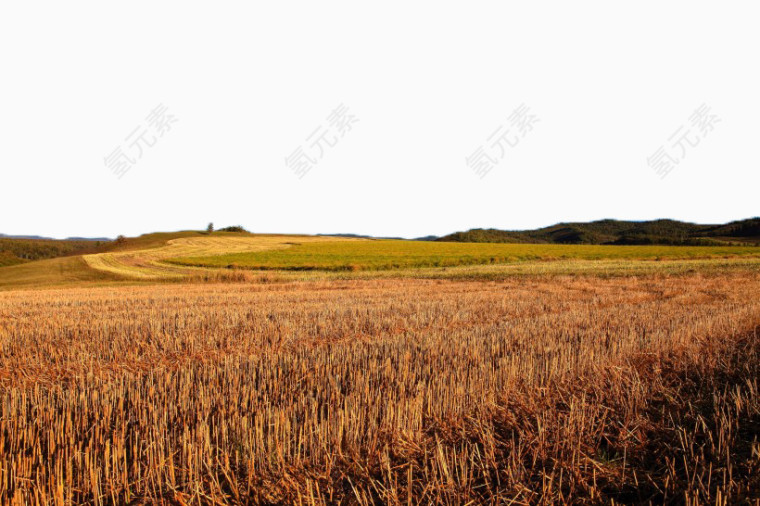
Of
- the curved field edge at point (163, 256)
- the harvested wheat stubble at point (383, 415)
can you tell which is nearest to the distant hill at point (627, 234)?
the curved field edge at point (163, 256)

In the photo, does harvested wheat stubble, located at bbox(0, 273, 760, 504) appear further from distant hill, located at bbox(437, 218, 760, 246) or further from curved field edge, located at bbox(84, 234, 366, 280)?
distant hill, located at bbox(437, 218, 760, 246)

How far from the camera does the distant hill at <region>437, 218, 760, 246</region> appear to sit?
104 metres

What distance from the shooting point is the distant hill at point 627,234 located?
→ 104m

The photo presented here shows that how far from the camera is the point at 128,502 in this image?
10.4 feet

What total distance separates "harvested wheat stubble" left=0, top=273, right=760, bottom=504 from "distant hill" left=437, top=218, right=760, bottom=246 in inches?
3413

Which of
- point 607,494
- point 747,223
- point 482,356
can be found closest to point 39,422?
point 607,494

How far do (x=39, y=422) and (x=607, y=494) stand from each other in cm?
503

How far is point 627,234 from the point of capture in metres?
→ 140

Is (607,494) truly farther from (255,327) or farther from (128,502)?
(255,327)

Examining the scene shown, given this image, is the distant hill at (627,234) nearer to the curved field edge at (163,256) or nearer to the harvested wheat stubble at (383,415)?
the curved field edge at (163,256)

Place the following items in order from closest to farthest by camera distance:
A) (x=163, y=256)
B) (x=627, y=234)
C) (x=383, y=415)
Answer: (x=383, y=415) < (x=163, y=256) < (x=627, y=234)

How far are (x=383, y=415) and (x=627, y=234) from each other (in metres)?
157

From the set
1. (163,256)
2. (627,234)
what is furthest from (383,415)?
(627,234)

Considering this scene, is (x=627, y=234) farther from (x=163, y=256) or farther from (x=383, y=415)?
(x=383, y=415)
